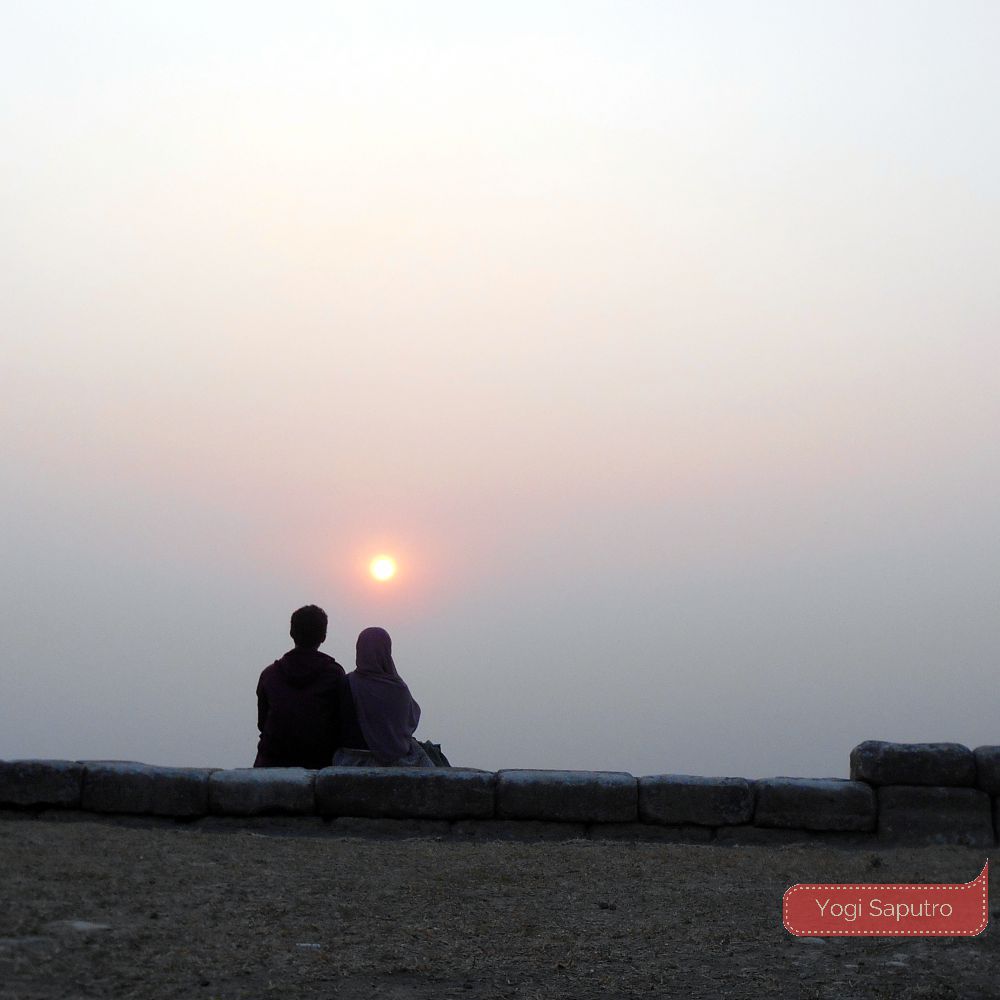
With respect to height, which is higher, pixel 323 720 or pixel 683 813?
pixel 323 720

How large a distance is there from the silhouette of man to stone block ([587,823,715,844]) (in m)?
2.08

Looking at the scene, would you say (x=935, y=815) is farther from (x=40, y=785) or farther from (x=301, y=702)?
(x=40, y=785)

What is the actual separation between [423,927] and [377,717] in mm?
3623

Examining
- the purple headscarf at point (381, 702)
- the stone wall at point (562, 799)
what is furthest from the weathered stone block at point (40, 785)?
the purple headscarf at point (381, 702)

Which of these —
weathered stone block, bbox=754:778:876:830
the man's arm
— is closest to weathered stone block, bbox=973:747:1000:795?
weathered stone block, bbox=754:778:876:830

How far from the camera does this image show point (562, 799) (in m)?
8.48

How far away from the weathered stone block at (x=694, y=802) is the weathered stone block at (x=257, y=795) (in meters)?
2.37

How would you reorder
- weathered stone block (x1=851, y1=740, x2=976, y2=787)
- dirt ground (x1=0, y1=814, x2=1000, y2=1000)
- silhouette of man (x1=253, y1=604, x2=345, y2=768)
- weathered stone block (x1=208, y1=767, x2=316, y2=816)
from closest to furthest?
dirt ground (x1=0, y1=814, x2=1000, y2=1000)
weathered stone block (x1=208, y1=767, x2=316, y2=816)
weathered stone block (x1=851, y1=740, x2=976, y2=787)
silhouette of man (x1=253, y1=604, x2=345, y2=768)

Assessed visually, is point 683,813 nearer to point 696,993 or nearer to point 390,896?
point 390,896

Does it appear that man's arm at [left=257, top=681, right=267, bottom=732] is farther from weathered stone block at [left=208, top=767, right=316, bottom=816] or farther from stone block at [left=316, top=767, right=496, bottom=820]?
stone block at [left=316, top=767, right=496, bottom=820]

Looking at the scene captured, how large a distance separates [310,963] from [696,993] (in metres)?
1.50

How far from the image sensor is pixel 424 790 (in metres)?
8.44

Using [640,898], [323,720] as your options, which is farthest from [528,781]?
[640,898]

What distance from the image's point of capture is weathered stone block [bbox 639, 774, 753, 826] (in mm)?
8516
